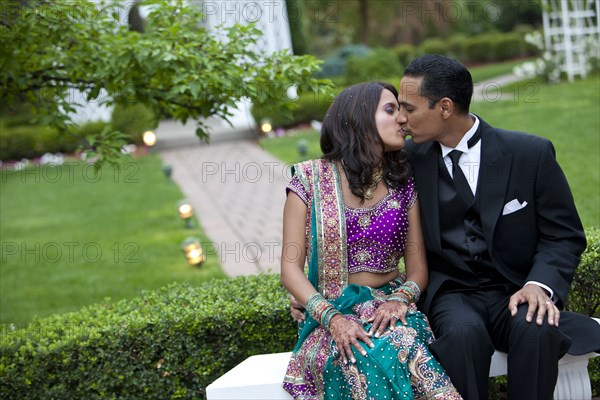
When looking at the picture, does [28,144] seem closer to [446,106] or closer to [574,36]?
[574,36]

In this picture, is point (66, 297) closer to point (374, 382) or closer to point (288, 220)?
point (288, 220)

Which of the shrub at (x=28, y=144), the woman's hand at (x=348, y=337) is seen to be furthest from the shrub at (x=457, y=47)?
the woman's hand at (x=348, y=337)

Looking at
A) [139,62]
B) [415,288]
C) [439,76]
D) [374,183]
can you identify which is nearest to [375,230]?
[374,183]

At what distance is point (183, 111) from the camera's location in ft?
16.4

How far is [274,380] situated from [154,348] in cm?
97

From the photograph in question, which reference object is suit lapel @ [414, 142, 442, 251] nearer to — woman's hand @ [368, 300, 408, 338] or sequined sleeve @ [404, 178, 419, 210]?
sequined sleeve @ [404, 178, 419, 210]

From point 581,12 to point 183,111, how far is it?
513 inches

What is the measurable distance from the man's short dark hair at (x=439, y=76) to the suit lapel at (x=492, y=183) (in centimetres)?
29

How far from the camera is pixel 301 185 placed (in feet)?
11.3

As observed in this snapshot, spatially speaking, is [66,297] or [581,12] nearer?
[66,297]

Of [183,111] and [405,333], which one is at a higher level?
[183,111]

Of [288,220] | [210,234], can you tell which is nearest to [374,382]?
[288,220]

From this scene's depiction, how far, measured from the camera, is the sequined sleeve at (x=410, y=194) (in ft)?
11.6

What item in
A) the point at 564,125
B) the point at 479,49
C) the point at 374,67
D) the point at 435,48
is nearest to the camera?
the point at 564,125
